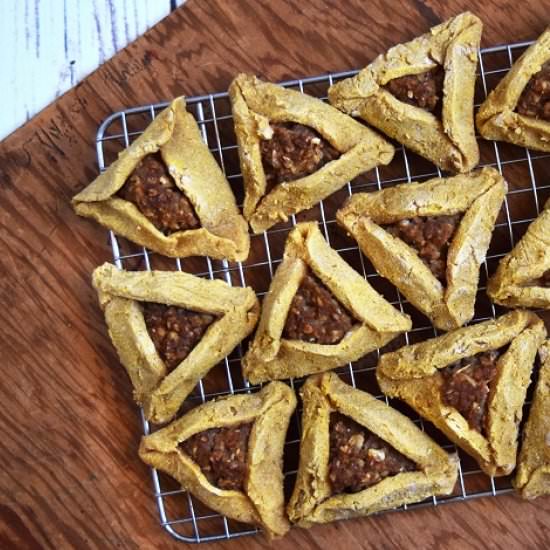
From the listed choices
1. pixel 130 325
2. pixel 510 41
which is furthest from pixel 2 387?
pixel 510 41

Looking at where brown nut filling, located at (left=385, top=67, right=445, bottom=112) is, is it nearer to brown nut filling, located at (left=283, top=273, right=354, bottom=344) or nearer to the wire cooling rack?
the wire cooling rack

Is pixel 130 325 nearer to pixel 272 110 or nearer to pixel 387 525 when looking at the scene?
pixel 272 110

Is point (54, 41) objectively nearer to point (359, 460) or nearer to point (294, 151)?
point (294, 151)

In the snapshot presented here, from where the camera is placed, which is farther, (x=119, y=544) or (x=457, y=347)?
(x=119, y=544)

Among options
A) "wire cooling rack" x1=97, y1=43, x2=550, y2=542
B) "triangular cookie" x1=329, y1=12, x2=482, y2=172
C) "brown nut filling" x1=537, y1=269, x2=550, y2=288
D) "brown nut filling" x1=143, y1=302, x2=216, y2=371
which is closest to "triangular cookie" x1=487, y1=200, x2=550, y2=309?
"brown nut filling" x1=537, y1=269, x2=550, y2=288

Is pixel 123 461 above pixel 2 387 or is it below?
below

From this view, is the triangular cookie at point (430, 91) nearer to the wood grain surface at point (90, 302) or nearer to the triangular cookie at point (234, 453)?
the wood grain surface at point (90, 302)
